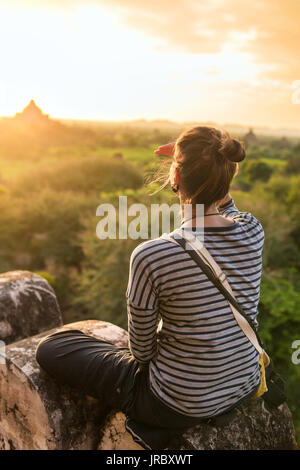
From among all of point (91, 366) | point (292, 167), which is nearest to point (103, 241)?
point (91, 366)

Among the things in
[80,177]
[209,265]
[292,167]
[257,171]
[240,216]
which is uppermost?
[292,167]

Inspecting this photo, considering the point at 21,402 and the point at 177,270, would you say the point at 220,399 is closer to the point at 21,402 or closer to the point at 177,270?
the point at 177,270

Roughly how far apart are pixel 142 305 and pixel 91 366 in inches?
24.4

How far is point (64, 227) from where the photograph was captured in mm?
14258

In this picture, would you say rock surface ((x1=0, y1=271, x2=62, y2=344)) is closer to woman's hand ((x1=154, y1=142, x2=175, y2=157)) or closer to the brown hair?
woman's hand ((x1=154, y1=142, x2=175, y2=157))

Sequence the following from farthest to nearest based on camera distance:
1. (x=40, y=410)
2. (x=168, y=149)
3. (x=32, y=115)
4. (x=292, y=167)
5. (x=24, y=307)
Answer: (x=32, y=115)
(x=292, y=167)
(x=24, y=307)
(x=40, y=410)
(x=168, y=149)

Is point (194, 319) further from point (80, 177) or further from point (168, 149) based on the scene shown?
point (80, 177)

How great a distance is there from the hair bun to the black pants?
108 centimetres

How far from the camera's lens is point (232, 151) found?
163cm

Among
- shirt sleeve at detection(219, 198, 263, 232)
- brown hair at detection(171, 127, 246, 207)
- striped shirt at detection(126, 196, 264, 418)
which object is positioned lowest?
striped shirt at detection(126, 196, 264, 418)

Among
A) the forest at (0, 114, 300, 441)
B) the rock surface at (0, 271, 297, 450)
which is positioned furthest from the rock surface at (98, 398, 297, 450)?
the forest at (0, 114, 300, 441)

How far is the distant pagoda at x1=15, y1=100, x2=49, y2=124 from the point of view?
55.9m

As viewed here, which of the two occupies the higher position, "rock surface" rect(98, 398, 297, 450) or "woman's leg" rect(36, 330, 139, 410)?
"woman's leg" rect(36, 330, 139, 410)

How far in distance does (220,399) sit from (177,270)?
0.67m
